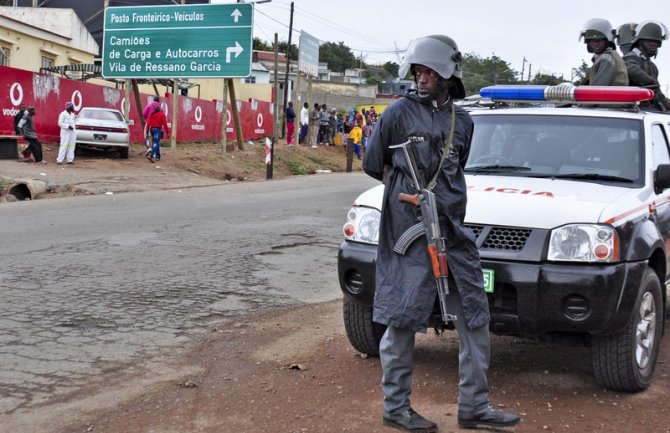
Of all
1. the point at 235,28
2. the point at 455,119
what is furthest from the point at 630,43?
the point at 235,28

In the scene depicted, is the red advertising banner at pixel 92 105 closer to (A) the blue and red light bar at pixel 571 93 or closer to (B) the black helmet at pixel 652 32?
(B) the black helmet at pixel 652 32

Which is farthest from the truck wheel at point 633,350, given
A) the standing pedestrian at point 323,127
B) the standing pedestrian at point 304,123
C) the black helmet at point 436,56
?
the standing pedestrian at point 323,127

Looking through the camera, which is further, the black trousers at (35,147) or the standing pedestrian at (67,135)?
the standing pedestrian at (67,135)

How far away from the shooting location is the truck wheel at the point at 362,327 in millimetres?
5371

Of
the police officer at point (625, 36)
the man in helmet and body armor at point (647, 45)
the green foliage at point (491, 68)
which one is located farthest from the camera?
the green foliage at point (491, 68)

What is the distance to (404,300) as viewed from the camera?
4.06 metres

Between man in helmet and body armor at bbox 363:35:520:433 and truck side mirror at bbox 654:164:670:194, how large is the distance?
6.32ft

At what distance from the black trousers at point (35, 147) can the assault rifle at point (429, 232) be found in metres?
18.7

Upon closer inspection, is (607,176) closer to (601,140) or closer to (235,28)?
(601,140)

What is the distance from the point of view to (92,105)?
2659cm

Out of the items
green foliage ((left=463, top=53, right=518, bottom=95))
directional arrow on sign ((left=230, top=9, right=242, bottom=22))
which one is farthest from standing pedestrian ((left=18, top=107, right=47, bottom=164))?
green foliage ((left=463, top=53, right=518, bottom=95))

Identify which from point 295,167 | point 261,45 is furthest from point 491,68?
point 295,167

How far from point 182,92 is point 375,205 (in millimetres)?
38522

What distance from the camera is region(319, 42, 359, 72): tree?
122 metres
